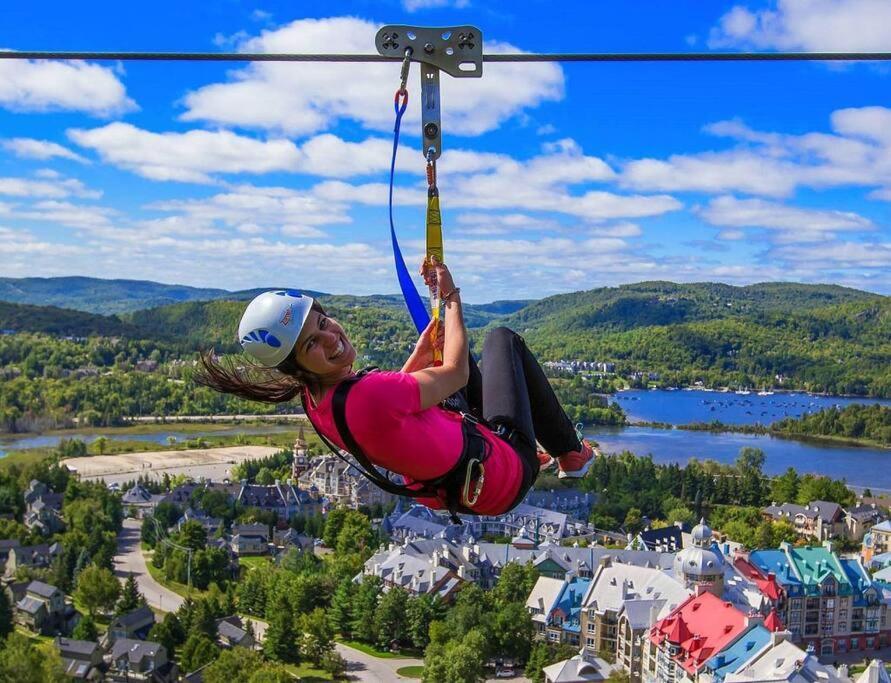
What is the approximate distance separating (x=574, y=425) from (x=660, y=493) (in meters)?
21.4

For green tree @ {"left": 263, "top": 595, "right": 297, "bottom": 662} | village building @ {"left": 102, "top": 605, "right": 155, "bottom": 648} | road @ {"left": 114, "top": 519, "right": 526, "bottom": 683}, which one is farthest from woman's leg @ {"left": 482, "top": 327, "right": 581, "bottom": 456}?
village building @ {"left": 102, "top": 605, "right": 155, "bottom": 648}

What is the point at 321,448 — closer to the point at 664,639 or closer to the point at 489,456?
the point at 664,639

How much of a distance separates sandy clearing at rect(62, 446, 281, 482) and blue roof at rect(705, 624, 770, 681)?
20.3 meters

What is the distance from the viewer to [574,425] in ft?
7.16

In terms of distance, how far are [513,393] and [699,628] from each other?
9756mm

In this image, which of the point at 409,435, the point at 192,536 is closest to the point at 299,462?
the point at 192,536

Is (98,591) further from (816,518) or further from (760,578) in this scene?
(816,518)

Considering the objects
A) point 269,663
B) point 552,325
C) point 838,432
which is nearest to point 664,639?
point 269,663

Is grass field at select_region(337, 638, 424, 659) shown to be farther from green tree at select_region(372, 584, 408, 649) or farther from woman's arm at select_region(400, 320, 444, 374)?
woman's arm at select_region(400, 320, 444, 374)

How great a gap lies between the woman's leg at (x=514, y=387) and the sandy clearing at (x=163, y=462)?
87.2 feet

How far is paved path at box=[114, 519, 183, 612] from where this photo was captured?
14406 mm

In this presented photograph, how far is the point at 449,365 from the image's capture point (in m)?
1.71

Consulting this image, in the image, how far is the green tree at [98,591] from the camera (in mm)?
13805

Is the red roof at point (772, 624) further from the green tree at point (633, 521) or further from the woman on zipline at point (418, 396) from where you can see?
the woman on zipline at point (418, 396)
